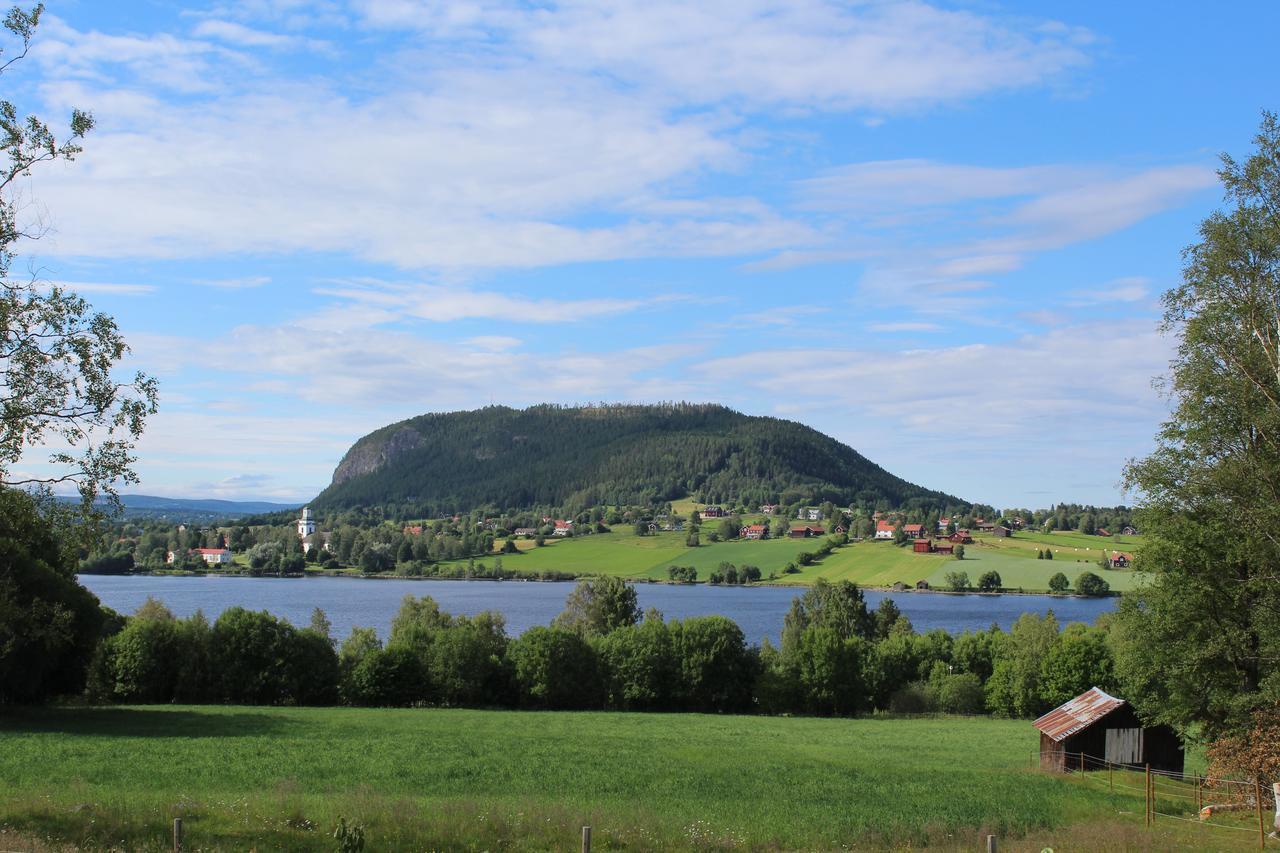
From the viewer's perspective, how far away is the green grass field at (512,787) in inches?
767

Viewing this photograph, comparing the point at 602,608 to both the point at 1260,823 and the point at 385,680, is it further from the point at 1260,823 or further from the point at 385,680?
the point at 1260,823

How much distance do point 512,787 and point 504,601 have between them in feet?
390

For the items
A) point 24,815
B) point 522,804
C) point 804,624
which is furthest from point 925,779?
point 804,624

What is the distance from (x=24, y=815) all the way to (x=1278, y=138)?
3082 centimetres

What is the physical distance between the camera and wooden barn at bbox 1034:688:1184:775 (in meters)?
34.4

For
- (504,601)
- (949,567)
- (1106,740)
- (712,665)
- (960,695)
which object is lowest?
(504,601)

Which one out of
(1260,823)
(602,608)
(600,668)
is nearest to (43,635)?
(600,668)

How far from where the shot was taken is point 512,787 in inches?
1056

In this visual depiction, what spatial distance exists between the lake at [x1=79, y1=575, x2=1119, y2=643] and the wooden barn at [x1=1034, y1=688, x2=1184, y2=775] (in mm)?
63485

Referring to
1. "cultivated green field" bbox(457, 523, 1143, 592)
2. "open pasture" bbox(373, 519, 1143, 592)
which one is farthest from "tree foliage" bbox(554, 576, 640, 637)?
"open pasture" bbox(373, 519, 1143, 592)

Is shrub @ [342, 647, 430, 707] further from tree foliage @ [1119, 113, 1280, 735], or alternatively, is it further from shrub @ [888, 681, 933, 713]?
tree foliage @ [1119, 113, 1280, 735]

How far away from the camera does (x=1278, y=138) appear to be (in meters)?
23.0

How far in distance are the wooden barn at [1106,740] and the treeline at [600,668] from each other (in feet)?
79.1

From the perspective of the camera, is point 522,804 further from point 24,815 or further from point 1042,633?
point 1042,633
